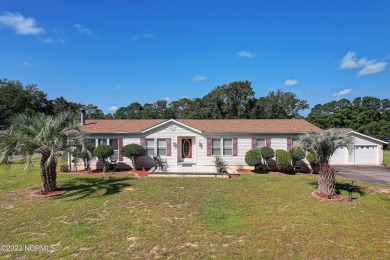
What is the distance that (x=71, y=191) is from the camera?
909cm

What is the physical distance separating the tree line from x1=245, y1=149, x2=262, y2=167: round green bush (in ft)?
73.0

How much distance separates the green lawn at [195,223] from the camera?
4.57 metres

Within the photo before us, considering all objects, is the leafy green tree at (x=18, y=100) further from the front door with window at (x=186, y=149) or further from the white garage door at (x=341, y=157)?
the white garage door at (x=341, y=157)

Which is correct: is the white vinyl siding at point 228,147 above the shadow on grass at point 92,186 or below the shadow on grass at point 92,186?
above

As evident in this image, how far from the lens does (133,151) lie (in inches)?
549

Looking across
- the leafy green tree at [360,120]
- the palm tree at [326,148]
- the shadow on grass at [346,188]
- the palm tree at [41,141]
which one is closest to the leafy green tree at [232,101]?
the leafy green tree at [360,120]

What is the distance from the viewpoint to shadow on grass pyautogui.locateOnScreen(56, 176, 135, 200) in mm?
8781

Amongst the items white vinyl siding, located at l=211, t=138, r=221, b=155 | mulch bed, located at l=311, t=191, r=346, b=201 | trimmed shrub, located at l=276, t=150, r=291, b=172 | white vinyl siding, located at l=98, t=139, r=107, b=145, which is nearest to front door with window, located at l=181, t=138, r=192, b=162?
white vinyl siding, located at l=211, t=138, r=221, b=155

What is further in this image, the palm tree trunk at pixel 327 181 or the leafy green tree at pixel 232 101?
the leafy green tree at pixel 232 101

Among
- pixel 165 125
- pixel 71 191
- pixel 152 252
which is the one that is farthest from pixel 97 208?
pixel 165 125

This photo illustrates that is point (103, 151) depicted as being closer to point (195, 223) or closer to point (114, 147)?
point (114, 147)

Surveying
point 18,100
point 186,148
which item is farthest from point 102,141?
point 18,100

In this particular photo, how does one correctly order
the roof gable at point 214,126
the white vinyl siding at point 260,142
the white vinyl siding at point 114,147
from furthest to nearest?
the white vinyl siding at point 260,142 < the white vinyl siding at point 114,147 < the roof gable at point 214,126

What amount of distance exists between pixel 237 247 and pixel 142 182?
7232 millimetres
